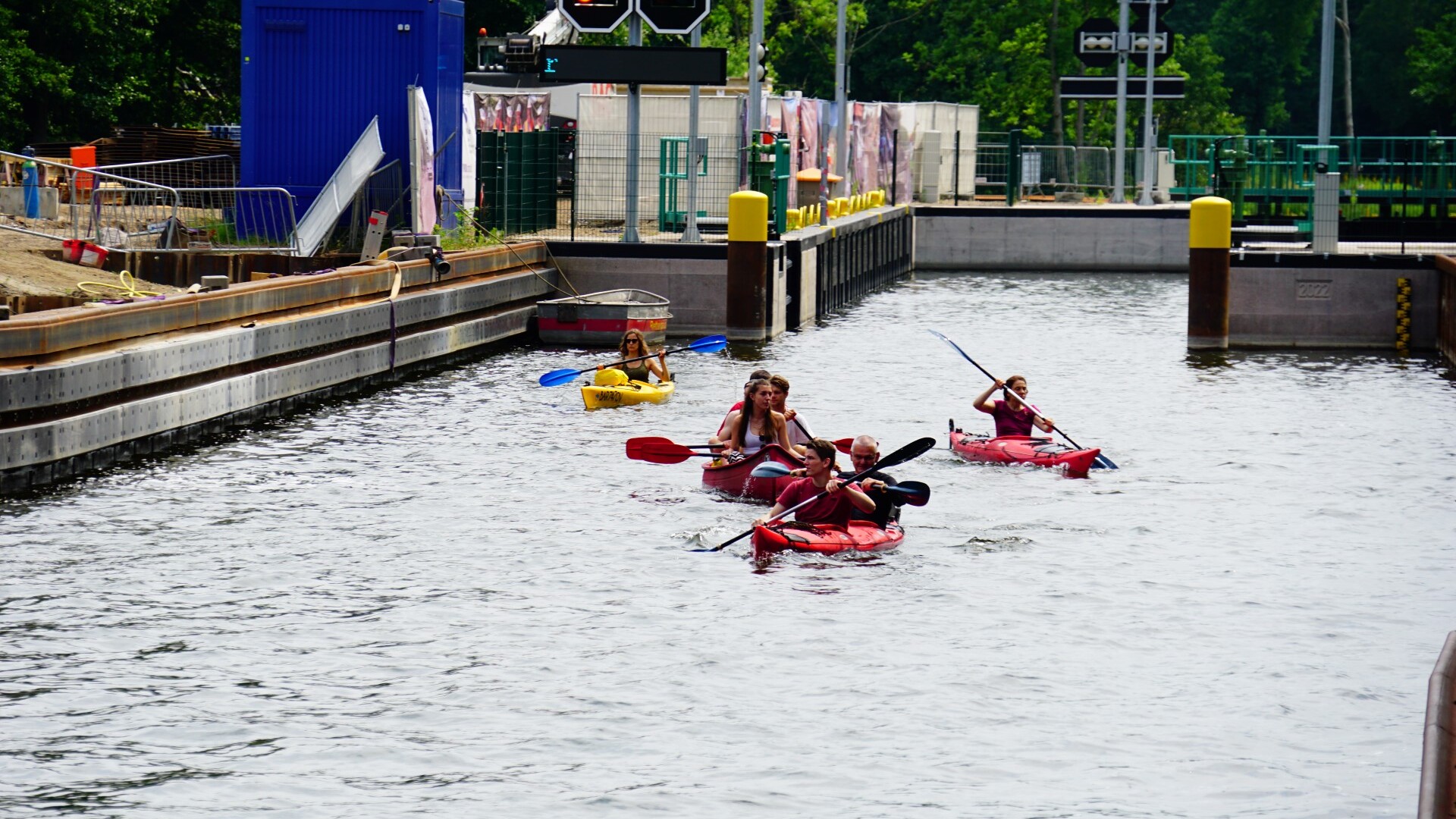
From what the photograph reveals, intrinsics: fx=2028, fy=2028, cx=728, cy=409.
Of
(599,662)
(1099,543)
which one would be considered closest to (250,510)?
(599,662)

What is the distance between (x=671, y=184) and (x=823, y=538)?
21968mm

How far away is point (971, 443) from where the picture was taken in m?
21.1

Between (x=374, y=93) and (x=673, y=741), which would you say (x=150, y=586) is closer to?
(x=673, y=741)

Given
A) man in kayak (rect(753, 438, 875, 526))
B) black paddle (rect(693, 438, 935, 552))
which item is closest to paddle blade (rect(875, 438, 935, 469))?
black paddle (rect(693, 438, 935, 552))

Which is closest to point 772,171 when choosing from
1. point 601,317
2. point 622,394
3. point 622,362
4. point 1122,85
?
point 601,317

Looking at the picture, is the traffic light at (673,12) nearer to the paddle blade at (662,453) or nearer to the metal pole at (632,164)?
the metal pole at (632,164)

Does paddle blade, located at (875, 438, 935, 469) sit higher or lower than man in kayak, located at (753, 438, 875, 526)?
higher

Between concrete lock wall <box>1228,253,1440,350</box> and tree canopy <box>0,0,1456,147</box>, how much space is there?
25.4 meters

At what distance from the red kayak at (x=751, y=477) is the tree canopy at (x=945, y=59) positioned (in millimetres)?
27827

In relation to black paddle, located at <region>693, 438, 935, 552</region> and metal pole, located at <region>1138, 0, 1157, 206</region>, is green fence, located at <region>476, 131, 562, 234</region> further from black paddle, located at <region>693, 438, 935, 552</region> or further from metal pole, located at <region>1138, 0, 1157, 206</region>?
metal pole, located at <region>1138, 0, 1157, 206</region>

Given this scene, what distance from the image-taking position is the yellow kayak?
960 inches

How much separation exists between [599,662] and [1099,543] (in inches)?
222

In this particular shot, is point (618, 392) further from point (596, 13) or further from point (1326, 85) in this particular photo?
point (1326, 85)

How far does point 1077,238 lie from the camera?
52.0 metres
